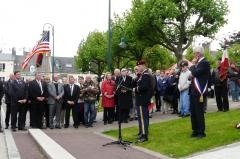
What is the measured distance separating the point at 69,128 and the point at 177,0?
29648 mm

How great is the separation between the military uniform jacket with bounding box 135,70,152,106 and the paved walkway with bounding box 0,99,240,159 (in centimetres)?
152

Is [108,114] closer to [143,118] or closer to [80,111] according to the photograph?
[80,111]

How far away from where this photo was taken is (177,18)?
46750 mm

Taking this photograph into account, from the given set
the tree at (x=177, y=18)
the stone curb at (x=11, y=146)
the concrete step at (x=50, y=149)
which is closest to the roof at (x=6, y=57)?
the tree at (x=177, y=18)

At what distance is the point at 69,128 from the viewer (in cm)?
1959

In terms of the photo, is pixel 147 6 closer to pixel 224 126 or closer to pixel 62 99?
pixel 62 99

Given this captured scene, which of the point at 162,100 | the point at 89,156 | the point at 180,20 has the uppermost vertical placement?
the point at 180,20

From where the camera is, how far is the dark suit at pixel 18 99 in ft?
62.4

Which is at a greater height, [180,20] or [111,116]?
[180,20]

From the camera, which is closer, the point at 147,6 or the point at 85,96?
the point at 85,96

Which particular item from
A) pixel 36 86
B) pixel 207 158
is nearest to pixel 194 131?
pixel 207 158

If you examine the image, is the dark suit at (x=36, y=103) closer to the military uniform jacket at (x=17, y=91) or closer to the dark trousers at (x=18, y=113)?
the military uniform jacket at (x=17, y=91)

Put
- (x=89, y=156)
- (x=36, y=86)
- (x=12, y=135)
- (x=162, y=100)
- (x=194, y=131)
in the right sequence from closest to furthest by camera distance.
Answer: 1. (x=89, y=156)
2. (x=194, y=131)
3. (x=12, y=135)
4. (x=36, y=86)
5. (x=162, y=100)

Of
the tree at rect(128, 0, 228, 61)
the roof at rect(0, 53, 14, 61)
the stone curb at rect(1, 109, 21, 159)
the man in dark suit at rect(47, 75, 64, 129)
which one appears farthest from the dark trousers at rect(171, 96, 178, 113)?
the roof at rect(0, 53, 14, 61)
